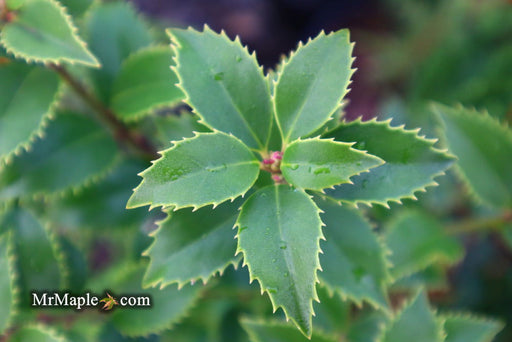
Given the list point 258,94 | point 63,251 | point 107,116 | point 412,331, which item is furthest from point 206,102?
point 63,251

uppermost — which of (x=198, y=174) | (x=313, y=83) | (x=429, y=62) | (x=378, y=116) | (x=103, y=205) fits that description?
(x=429, y=62)

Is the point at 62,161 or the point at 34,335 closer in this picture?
the point at 34,335

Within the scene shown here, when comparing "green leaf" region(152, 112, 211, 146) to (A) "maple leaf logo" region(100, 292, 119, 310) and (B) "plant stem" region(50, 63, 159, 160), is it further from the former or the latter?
(A) "maple leaf logo" region(100, 292, 119, 310)

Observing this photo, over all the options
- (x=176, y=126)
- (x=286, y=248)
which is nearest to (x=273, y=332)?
(x=286, y=248)

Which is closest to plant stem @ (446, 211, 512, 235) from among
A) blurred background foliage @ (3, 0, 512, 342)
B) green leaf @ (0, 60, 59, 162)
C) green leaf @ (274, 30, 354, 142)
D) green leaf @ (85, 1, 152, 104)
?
blurred background foliage @ (3, 0, 512, 342)

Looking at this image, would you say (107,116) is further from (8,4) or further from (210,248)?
(210,248)

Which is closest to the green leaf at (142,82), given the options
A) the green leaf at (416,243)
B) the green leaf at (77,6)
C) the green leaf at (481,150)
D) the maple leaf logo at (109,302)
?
the green leaf at (77,6)

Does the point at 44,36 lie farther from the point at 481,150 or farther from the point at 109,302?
the point at 481,150
